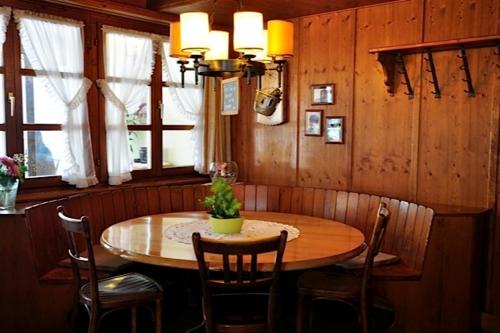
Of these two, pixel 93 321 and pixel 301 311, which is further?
pixel 301 311

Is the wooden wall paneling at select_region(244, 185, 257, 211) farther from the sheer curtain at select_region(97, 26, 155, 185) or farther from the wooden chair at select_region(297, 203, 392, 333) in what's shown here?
the wooden chair at select_region(297, 203, 392, 333)

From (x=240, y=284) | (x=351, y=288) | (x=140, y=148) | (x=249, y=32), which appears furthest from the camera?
(x=140, y=148)

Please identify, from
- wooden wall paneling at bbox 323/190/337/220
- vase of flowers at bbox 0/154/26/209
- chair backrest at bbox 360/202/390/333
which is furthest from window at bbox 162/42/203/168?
chair backrest at bbox 360/202/390/333

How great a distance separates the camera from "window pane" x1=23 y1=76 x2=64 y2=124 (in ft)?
12.4

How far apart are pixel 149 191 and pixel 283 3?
5.93 feet

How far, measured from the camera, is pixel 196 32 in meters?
2.60

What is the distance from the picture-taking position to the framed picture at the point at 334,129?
4305mm

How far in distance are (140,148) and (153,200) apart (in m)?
0.69

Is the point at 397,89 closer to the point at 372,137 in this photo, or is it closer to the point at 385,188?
the point at 372,137

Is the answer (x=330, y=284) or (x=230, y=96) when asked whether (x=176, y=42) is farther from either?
(x=230, y=96)

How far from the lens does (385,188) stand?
4047 mm

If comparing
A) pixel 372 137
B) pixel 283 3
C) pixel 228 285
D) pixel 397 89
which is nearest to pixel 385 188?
pixel 372 137

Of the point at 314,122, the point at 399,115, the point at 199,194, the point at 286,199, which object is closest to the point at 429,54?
the point at 399,115

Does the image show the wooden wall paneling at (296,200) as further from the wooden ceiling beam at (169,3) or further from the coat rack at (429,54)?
the wooden ceiling beam at (169,3)
